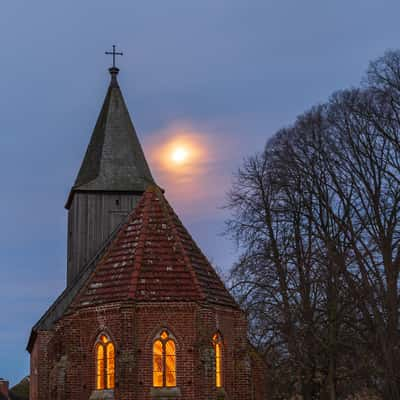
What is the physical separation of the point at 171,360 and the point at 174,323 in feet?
3.15

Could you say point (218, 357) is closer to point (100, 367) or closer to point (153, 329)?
point (153, 329)

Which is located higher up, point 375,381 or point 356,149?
point 356,149

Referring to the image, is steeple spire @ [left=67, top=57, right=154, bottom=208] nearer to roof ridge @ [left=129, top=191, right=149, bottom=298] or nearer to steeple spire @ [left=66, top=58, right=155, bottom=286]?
steeple spire @ [left=66, top=58, right=155, bottom=286]

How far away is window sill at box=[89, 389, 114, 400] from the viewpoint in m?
22.6

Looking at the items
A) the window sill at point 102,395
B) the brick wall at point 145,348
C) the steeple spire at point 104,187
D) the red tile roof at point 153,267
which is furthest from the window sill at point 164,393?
the steeple spire at point 104,187

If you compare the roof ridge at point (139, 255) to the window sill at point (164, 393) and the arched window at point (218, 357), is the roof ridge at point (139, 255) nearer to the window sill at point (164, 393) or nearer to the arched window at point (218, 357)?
the window sill at point (164, 393)

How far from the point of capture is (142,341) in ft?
74.1

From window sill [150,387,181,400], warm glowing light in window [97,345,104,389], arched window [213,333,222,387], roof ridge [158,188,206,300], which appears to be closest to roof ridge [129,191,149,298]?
roof ridge [158,188,206,300]

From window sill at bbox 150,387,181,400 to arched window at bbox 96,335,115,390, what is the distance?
1202 mm

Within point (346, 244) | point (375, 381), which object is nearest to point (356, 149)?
point (346, 244)

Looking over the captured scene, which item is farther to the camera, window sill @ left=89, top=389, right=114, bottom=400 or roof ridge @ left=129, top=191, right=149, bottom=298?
roof ridge @ left=129, top=191, right=149, bottom=298

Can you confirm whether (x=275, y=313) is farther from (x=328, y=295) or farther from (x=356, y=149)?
(x=356, y=149)

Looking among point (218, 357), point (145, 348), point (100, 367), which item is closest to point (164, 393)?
point (145, 348)

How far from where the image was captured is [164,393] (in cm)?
2236
